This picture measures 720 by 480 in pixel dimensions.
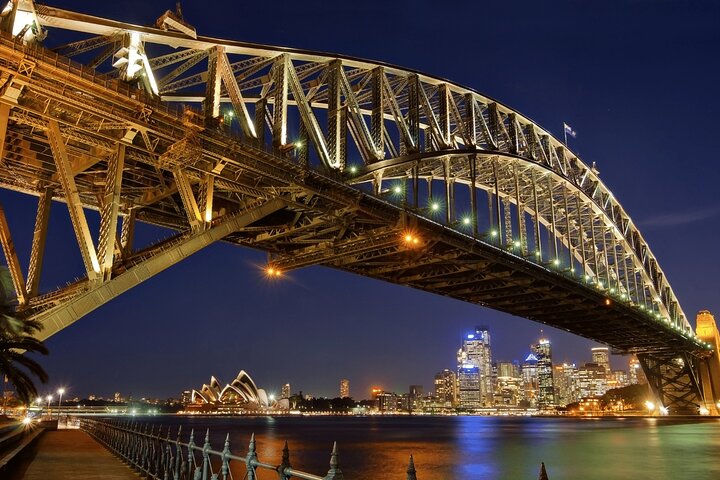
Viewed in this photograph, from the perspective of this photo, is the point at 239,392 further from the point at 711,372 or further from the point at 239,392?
the point at 711,372

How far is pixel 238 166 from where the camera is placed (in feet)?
86.9

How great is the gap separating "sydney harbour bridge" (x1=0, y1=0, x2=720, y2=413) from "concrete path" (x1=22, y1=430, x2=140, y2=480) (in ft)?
12.9

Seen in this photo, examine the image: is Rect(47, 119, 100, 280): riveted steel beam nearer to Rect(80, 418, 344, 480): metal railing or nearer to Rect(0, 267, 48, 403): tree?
Rect(0, 267, 48, 403): tree

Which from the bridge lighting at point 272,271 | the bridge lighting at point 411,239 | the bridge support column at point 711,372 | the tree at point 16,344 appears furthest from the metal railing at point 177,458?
the bridge support column at point 711,372

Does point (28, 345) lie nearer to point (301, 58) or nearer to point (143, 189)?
point (143, 189)

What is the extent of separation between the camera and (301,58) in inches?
1287

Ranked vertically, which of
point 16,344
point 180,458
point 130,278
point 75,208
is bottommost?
point 180,458

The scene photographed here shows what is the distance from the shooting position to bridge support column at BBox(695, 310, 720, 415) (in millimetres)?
95500

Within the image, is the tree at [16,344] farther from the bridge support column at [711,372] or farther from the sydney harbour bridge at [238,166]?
the bridge support column at [711,372]

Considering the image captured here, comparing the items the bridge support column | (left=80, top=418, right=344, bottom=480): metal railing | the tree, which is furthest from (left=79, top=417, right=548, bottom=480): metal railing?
the bridge support column

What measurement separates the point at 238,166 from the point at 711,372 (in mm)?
94902

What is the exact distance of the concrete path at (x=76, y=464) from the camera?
15219 millimetres

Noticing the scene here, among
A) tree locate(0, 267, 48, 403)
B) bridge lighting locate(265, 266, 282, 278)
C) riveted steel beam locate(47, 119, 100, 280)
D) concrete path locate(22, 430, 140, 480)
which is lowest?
concrete path locate(22, 430, 140, 480)

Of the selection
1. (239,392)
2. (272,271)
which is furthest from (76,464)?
(239,392)
